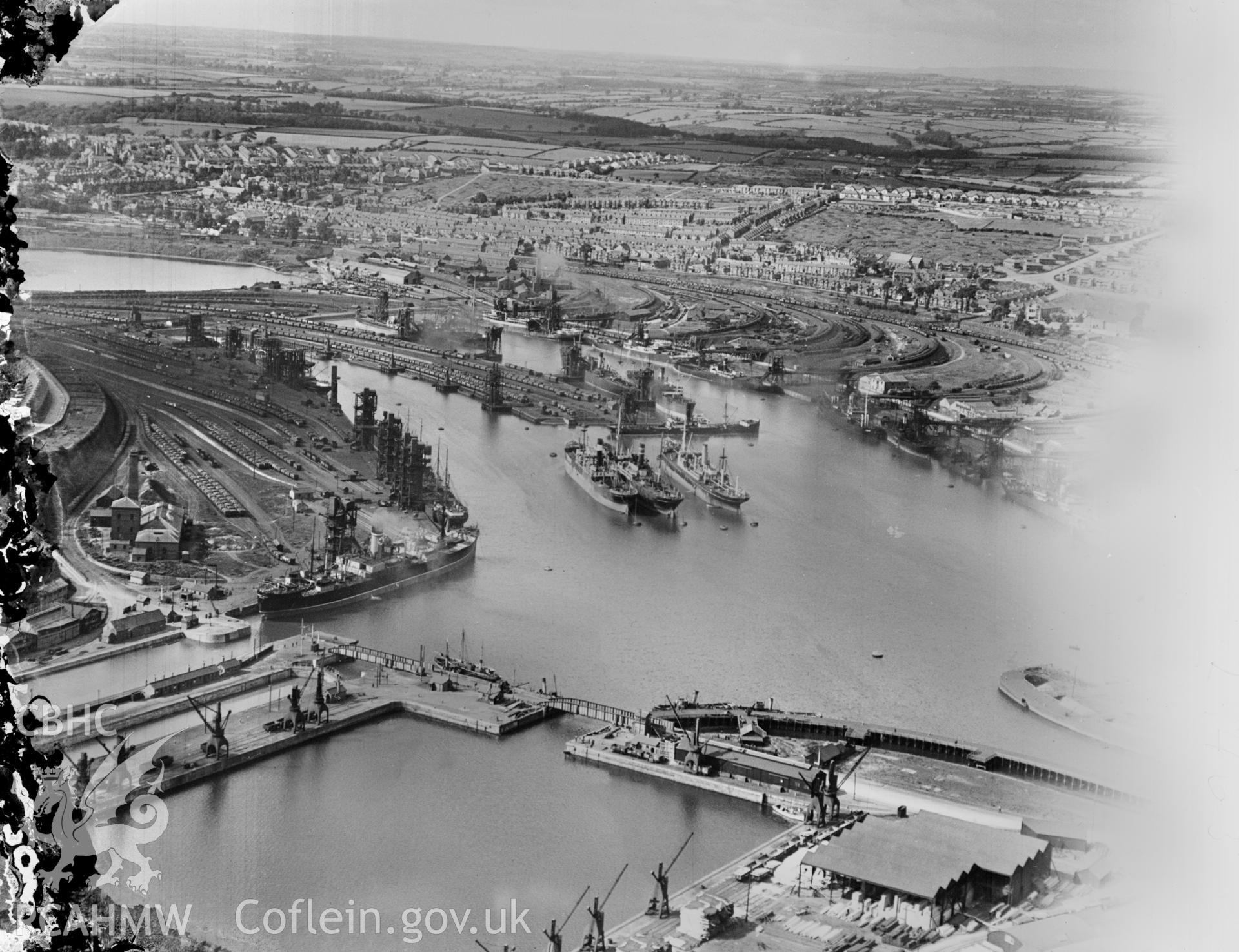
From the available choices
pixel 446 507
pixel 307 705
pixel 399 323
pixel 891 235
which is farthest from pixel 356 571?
pixel 891 235

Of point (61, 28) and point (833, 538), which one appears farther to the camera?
point (833, 538)

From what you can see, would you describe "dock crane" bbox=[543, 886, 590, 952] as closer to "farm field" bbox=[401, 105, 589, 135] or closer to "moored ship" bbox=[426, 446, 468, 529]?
"moored ship" bbox=[426, 446, 468, 529]

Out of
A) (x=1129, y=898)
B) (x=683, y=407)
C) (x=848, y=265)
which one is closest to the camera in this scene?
(x=1129, y=898)

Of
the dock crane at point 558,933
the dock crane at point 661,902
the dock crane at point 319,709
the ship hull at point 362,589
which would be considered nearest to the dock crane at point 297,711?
the dock crane at point 319,709

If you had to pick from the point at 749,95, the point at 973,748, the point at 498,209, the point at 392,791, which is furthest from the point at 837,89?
the point at 392,791

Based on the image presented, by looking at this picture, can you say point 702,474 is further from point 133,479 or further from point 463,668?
point 133,479

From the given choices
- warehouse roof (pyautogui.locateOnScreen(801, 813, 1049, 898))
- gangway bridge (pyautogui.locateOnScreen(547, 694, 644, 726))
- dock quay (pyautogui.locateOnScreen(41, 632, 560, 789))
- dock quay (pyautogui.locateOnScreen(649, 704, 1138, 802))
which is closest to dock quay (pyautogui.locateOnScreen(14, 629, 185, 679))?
dock quay (pyautogui.locateOnScreen(41, 632, 560, 789))

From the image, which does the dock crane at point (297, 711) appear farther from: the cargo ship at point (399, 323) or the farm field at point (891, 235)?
the farm field at point (891, 235)

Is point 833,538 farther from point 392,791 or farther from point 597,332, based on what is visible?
point 392,791
